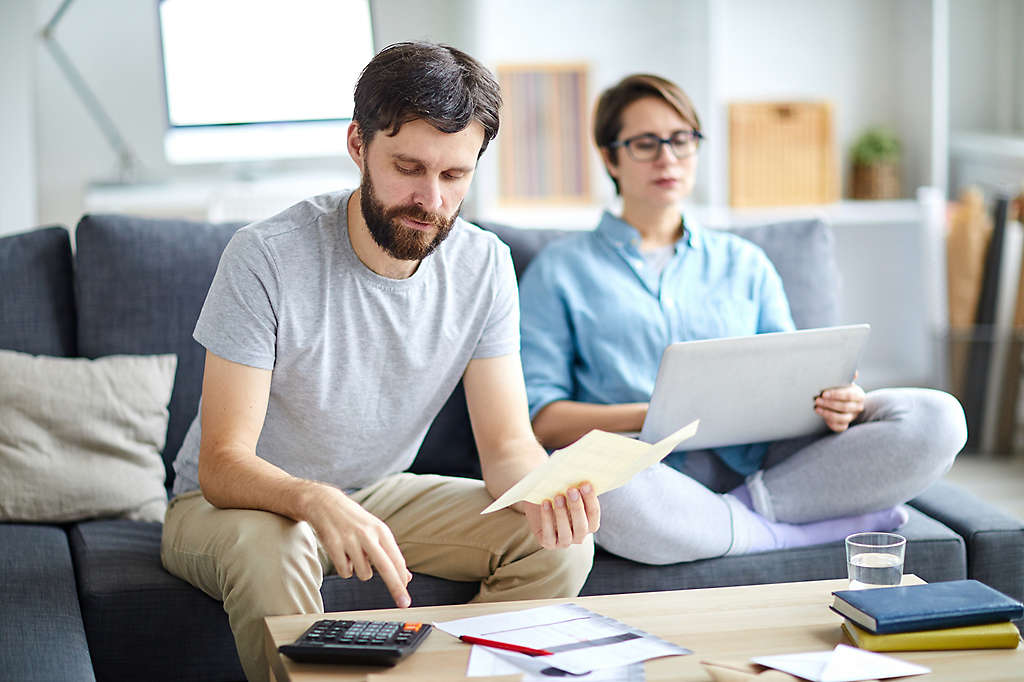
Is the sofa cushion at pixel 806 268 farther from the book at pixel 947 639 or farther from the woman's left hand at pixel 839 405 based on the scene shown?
the book at pixel 947 639

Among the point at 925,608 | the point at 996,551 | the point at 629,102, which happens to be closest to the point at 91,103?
the point at 629,102

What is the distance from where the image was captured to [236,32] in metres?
4.01

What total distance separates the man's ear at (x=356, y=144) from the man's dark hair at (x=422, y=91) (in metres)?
0.02

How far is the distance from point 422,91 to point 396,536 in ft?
2.17

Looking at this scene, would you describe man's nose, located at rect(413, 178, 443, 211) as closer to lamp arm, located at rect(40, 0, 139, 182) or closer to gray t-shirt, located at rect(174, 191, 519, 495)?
gray t-shirt, located at rect(174, 191, 519, 495)

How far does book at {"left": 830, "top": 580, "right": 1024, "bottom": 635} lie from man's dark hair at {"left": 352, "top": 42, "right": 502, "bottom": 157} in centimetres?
81

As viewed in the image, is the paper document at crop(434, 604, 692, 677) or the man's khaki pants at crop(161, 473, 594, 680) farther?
the man's khaki pants at crop(161, 473, 594, 680)

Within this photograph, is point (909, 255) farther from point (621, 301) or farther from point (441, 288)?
point (441, 288)

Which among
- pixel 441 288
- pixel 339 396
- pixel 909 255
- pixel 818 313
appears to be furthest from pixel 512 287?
pixel 909 255

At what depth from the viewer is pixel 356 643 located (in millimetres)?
1230

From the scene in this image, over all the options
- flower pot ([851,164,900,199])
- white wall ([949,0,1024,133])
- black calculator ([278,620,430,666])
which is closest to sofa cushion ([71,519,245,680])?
black calculator ([278,620,430,666])

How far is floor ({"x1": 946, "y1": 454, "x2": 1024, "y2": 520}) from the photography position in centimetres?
324

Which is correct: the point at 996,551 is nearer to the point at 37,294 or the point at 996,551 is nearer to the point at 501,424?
the point at 501,424

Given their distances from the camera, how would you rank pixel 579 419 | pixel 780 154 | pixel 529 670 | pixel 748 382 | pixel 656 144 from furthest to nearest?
pixel 780 154, pixel 656 144, pixel 579 419, pixel 748 382, pixel 529 670
